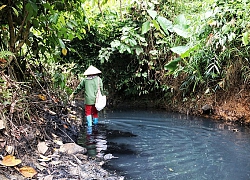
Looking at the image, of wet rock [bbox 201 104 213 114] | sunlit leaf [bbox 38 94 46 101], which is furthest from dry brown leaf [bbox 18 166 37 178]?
wet rock [bbox 201 104 213 114]

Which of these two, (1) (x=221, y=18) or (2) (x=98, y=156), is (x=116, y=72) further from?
(2) (x=98, y=156)

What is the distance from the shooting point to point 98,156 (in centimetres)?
348

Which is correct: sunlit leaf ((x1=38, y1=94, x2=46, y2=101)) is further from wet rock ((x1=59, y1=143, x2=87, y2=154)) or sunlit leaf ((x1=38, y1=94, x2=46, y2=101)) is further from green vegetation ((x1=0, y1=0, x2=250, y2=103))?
wet rock ((x1=59, y1=143, x2=87, y2=154))

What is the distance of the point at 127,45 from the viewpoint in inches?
292

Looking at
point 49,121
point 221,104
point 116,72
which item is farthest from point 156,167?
point 116,72

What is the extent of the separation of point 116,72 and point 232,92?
14.6 feet

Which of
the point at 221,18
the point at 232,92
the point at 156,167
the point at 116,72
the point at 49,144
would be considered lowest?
the point at 156,167

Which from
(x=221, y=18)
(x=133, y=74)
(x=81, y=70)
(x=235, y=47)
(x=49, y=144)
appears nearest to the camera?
(x=49, y=144)

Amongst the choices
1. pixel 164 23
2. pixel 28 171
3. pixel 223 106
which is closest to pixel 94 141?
pixel 28 171

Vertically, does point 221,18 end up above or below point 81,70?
above

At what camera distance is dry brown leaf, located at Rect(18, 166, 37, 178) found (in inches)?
87.9

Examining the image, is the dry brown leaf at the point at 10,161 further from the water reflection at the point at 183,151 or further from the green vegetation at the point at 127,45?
the water reflection at the point at 183,151

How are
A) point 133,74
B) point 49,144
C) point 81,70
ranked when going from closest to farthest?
1. point 49,144
2. point 133,74
3. point 81,70

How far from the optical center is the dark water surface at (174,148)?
2.96 m
